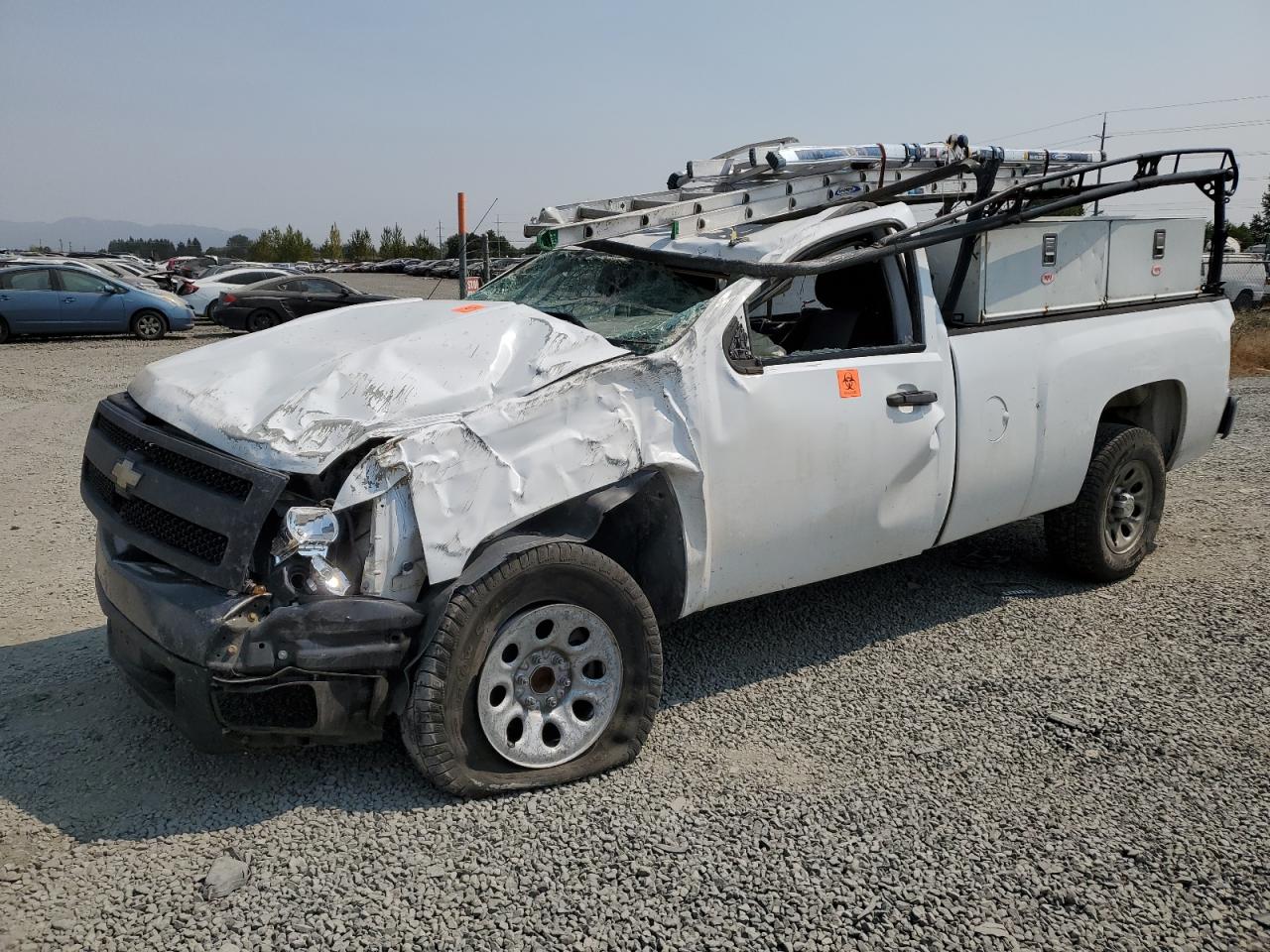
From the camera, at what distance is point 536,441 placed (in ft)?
11.1

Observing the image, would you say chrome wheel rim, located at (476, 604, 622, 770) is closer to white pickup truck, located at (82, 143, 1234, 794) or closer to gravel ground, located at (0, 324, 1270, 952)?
white pickup truck, located at (82, 143, 1234, 794)

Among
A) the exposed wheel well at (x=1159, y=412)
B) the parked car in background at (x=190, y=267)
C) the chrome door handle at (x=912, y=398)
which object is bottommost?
the exposed wheel well at (x=1159, y=412)

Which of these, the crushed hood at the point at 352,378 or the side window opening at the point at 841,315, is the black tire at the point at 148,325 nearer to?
the crushed hood at the point at 352,378

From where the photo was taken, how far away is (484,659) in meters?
3.30

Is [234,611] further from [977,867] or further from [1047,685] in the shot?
[1047,685]

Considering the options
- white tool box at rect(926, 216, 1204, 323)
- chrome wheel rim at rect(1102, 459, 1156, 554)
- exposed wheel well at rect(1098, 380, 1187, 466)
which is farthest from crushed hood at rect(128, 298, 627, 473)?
exposed wheel well at rect(1098, 380, 1187, 466)

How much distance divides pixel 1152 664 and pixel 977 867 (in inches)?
78.9

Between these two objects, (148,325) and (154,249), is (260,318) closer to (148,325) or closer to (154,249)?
(148,325)

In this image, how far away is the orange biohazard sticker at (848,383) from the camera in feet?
13.8

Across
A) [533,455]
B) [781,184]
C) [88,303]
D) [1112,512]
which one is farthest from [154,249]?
[533,455]

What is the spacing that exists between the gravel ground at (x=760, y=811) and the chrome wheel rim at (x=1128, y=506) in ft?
1.94

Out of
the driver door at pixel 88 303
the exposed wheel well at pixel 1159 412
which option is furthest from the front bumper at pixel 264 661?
the driver door at pixel 88 303

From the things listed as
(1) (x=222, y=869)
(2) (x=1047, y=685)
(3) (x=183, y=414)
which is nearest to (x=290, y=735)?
(1) (x=222, y=869)

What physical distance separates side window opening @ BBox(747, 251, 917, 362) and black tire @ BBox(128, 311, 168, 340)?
55.9ft
